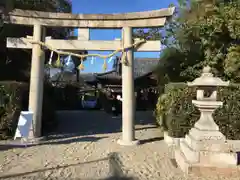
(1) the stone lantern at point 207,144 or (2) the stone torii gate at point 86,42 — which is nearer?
(1) the stone lantern at point 207,144

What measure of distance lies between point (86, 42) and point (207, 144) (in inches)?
185

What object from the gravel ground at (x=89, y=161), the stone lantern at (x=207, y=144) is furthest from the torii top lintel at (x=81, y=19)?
the gravel ground at (x=89, y=161)

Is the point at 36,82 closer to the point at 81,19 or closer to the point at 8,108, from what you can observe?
the point at 8,108

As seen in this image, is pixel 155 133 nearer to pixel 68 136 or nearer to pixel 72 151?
pixel 68 136

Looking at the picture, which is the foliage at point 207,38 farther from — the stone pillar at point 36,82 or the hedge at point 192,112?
the stone pillar at point 36,82

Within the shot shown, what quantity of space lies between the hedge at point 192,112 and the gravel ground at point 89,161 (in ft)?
2.62

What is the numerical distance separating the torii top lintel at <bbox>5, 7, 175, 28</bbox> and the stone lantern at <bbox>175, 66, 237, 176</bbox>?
3095mm

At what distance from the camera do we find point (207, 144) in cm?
518

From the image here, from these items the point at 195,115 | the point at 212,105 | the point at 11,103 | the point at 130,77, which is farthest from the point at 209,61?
the point at 11,103

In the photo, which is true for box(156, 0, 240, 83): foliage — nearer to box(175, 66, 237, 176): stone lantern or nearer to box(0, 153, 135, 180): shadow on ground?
box(175, 66, 237, 176): stone lantern

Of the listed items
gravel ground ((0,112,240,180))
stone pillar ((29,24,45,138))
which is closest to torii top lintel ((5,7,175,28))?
stone pillar ((29,24,45,138))

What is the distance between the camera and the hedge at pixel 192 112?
7453 millimetres

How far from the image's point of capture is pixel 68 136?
907 centimetres

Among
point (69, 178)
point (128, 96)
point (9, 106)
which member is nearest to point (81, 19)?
point (128, 96)
